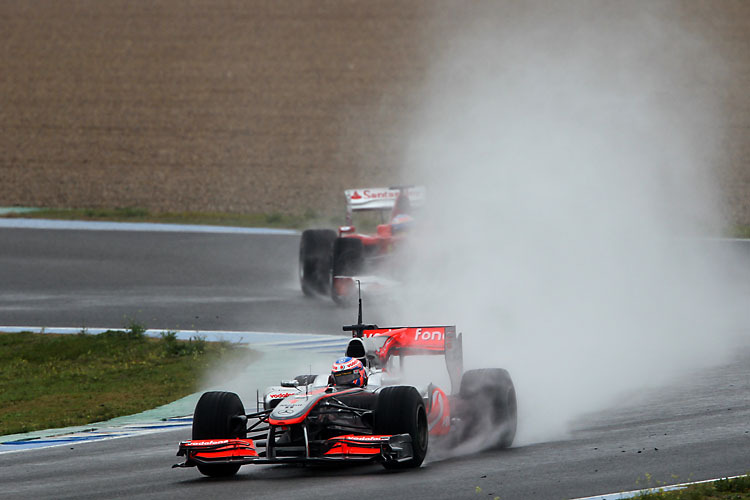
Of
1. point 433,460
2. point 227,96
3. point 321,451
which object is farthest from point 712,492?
point 227,96

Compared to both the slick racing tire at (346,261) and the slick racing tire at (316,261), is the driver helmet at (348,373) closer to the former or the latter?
the slick racing tire at (346,261)

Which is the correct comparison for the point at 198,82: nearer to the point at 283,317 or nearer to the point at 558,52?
the point at 558,52

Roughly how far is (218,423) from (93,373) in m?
7.49

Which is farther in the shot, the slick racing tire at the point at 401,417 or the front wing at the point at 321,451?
the slick racing tire at the point at 401,417

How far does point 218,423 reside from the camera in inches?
400

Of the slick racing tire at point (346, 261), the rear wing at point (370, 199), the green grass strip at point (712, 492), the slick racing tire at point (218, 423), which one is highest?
the rear wing at point (370, 199)

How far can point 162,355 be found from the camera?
18.0m

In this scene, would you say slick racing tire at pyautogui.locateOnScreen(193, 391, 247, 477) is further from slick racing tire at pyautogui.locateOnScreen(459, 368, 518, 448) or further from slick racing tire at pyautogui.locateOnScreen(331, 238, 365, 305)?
slick racing tire at pyautogui.locateOnScreen(331, 238, 365, 305)

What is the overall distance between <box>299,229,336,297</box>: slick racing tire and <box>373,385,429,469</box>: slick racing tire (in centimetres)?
1320


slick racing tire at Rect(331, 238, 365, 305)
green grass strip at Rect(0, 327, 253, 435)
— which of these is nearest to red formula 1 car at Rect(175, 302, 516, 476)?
→ green grass strip at Rect(0, 327, 253, 435)

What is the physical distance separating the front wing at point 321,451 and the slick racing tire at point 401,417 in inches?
2.6

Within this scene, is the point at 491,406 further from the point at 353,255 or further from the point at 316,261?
the point at 316,261

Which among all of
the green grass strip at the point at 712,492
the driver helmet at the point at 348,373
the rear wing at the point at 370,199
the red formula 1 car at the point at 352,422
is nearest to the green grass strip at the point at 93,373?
the red formula 1 car at the point at 352,422

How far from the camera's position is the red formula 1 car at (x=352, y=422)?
387 inches
